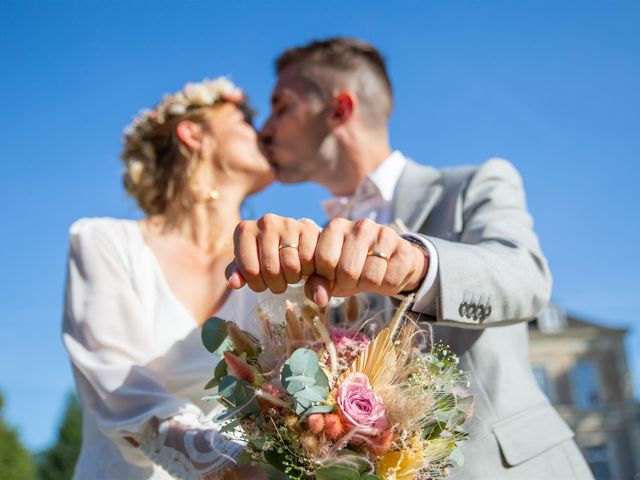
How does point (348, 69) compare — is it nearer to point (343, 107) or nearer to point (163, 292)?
point (343, 107)

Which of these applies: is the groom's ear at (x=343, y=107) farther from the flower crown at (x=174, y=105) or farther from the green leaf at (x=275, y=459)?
the green leaf at (x=275, y=459)

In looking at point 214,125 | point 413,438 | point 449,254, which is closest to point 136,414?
point 413,438

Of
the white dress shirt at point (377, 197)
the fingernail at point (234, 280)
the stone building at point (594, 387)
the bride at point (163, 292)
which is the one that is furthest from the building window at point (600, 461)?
the fingernail at point (234, 280)

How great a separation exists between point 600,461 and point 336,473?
33.8 metres

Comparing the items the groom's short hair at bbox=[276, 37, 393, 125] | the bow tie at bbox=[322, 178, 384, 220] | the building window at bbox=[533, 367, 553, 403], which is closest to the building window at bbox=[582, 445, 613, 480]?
the building window at bbox=[533, 367, 553, 403]

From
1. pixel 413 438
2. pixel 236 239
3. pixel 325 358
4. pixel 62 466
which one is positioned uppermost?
pixel 236 239

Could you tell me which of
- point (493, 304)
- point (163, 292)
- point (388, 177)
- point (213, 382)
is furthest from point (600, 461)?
point (213, 382)

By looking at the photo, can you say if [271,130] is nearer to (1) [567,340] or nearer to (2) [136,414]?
(2) [136,414]

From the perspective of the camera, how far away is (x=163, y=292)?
308 centimetres

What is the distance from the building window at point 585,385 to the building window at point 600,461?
2.02 m

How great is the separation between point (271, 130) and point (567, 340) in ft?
108

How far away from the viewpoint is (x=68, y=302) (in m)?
2.94

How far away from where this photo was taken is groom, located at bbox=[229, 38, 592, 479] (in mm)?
1689

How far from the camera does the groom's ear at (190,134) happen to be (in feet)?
13.0
